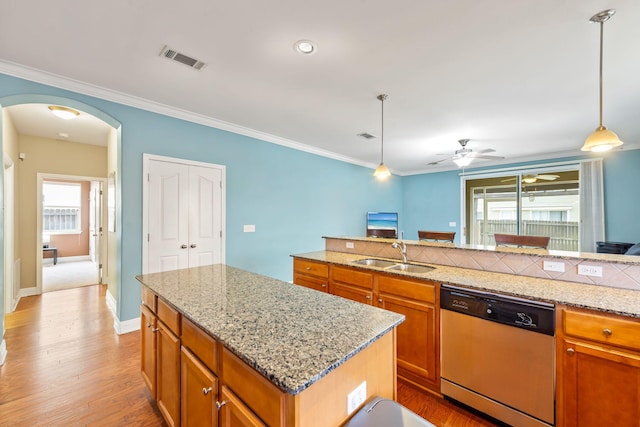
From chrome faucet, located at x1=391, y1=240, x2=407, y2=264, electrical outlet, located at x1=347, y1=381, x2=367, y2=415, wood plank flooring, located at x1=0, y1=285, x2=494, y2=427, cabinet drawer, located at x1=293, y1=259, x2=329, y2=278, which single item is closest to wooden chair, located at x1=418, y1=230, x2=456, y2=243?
chrome faucet, located at x1=391, y1=240, x2=407, y2=264

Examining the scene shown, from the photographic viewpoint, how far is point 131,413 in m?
1.93

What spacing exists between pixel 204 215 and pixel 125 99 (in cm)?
165

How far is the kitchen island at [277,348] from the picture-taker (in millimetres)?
868

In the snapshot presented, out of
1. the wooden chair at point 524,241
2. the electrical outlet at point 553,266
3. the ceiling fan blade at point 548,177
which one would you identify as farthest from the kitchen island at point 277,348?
the ceiling fan blade at point 548,177

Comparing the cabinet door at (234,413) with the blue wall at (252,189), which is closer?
the cabinet door at (234,413)

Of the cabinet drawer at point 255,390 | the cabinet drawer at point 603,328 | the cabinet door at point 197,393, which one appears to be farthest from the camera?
the cabinet drawer at point 603,328

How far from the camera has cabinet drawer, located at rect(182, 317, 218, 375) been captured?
1.17m

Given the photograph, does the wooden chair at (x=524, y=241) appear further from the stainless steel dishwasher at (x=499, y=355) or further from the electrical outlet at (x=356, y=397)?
the electrical outlet at (x=356, y=397)

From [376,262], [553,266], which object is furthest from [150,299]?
[553,266]

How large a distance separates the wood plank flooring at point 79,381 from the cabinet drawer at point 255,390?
1.33 metres

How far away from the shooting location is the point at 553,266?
2.05 metres

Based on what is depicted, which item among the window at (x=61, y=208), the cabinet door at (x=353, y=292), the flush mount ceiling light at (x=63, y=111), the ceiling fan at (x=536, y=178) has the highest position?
the flush mount ceiling light at (x=63, y=111)

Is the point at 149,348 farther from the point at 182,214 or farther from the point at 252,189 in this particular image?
the point at 252,189

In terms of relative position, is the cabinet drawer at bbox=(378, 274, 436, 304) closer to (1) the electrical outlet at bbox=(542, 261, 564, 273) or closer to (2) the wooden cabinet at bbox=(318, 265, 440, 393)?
(2) the wooden cabinet at bbox=(318, 265, 440, 393)
